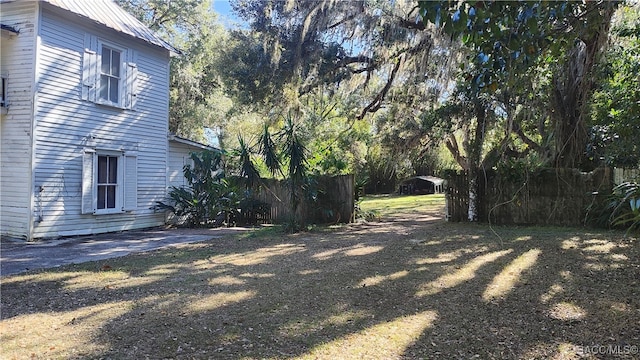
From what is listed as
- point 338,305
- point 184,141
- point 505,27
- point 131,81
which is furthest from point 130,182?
point 505,27

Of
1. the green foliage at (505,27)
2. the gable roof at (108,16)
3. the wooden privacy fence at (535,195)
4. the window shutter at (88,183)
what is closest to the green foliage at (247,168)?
the window shutter at (88,183)

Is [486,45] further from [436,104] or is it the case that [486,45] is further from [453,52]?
[436,104]

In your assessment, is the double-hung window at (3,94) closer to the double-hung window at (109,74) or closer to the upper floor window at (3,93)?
the upper floor window at (3,93)

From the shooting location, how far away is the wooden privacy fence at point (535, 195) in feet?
31.7

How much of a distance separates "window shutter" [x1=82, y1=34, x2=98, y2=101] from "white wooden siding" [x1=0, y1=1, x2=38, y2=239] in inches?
41.9

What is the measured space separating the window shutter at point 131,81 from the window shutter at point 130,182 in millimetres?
1349

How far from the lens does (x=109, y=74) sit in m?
10.3

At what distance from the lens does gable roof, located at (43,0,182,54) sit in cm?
935

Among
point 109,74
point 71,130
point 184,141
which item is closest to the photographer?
point 71,130

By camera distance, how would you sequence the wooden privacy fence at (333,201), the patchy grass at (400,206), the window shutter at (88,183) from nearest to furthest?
the window shutter at (88,183), the wooden privacy fence at (333,201), the patchy grass at (400,206)

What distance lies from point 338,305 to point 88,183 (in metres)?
8.01

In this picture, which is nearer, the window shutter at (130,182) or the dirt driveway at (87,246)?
the dirt driveway at (87,246)

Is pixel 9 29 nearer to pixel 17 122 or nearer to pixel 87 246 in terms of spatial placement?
pixel 17 122

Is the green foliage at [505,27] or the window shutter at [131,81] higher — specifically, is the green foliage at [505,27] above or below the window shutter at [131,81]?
below
